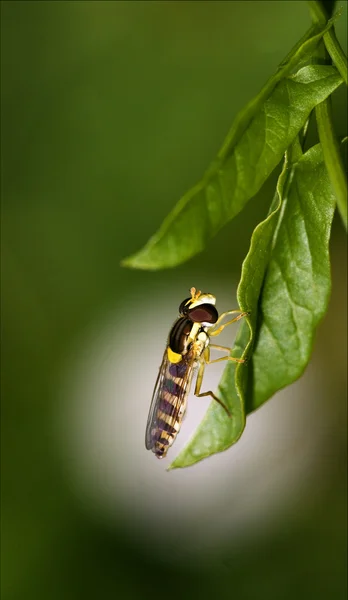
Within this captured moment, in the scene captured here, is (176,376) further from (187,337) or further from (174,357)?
(187,337)

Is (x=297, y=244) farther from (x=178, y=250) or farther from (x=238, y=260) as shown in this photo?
(x=238, y=260)

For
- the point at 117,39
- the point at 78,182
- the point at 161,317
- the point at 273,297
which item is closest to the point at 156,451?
the point at 273,297

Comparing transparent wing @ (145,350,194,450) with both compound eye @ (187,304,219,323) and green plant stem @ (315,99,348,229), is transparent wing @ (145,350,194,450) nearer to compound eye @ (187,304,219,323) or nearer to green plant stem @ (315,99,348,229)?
compound eye @ (187,304,219,323)

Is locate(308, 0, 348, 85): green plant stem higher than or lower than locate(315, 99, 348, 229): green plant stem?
higher

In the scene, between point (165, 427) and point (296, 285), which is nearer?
point (296, 285)

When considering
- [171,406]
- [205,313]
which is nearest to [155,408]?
[171,406]

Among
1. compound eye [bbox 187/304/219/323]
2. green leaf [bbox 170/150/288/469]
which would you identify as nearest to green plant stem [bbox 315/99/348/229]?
green leaf [bbox 170/150/288/469]
